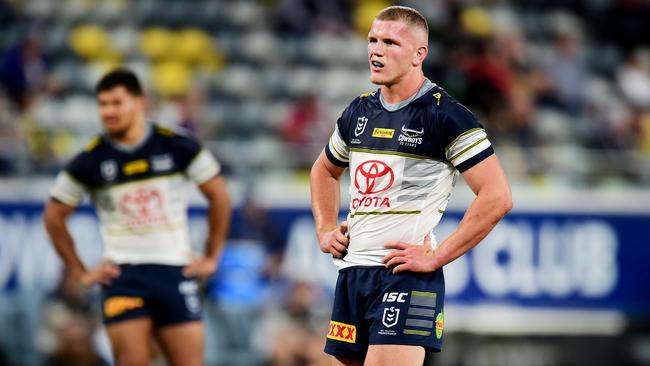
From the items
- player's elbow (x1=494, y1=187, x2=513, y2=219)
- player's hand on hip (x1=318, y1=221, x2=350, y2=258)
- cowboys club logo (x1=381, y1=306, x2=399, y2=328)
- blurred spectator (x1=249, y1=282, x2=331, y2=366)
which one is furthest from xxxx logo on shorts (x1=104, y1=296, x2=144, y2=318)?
blurred spectator (x1=249, y1=282, x2=331, y2=366)

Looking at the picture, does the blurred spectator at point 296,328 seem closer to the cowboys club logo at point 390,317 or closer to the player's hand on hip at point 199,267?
the player's hand on hip at point 199,267

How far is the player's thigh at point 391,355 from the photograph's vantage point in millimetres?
6539

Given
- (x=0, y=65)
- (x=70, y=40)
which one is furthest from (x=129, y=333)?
(x=70, y=40)

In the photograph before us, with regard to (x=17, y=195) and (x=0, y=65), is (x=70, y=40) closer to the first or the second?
(x=0, y=65)

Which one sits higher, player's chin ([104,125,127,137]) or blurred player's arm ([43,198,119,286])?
player's chin ([104,125,127,137])

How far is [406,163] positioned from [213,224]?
10.3 ft

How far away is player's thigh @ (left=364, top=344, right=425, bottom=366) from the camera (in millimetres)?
6539

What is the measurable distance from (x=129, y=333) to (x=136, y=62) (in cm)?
974

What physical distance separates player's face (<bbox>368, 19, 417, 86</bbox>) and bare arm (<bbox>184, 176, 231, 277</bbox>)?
2.87m

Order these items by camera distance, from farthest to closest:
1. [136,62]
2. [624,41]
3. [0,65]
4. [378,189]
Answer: [624,41], [136,62], [0,65], [378,189]

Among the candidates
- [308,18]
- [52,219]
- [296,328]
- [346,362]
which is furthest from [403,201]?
[308,18]

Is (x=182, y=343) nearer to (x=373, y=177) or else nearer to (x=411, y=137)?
(x=373, y=177)

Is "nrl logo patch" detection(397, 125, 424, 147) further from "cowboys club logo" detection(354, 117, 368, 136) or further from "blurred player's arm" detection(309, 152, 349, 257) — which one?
"blurred player's arm" detection(309, 152, 349, 257)

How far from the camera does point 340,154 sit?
712 centimetres
